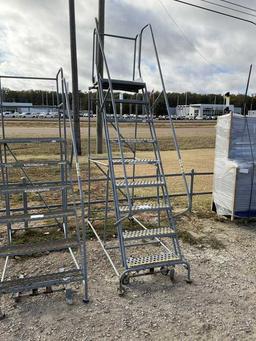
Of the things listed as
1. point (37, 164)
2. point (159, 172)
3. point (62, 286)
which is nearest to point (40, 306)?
point (62, 286)

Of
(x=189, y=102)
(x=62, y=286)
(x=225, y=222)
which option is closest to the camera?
(x=62, y=286)

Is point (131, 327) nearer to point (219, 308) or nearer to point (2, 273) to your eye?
point (219, 308)

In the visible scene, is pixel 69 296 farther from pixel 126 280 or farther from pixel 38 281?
pixel 126 280

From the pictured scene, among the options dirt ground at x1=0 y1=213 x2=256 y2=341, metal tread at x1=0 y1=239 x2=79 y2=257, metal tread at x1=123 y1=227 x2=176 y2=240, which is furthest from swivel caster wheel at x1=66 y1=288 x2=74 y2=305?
metal tread at x1=123 y1=227 x2=176 y2=240

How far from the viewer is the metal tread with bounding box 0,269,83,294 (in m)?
3.37

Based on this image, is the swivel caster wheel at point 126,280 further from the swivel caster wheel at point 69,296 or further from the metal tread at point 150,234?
the swivel caster wheel at point 69,296

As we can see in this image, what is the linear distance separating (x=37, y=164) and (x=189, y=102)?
130 m

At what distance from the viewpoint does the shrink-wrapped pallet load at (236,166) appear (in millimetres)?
5918

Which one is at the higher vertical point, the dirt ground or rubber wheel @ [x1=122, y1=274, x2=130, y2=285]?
rubber wheel @ [x1=122, y1=274, x2=130, y2=285]

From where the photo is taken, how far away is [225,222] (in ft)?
20.0

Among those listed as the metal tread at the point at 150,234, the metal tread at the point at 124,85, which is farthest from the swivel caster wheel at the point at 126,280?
the metal tread at the point at 124,85

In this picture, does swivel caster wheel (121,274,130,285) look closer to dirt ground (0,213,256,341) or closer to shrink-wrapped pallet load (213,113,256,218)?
dirt ground (0,213,256,341)

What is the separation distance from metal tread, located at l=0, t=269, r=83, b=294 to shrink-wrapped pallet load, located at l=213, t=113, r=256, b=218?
139 inches

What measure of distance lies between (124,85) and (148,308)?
3027mm
